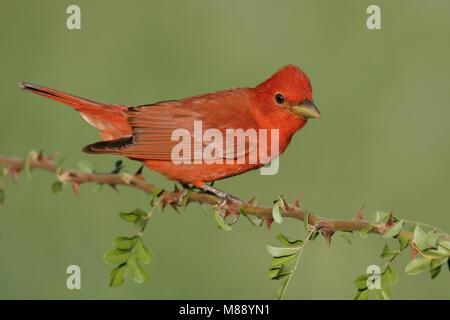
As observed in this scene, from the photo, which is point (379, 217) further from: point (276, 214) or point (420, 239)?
point (276, 214)

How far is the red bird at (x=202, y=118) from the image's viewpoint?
153 inches

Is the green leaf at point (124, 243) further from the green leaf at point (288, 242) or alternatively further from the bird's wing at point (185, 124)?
the bird's wing at point (185, 124)

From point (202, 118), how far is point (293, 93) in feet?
2.00

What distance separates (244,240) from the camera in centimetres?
580

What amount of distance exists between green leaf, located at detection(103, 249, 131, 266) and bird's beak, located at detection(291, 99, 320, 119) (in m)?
1.79

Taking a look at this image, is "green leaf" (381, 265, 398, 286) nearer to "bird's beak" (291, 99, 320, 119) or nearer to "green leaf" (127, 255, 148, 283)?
"green leaf" (127, 255, 148, 283)

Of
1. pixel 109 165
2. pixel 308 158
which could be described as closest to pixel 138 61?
pixel 109 165

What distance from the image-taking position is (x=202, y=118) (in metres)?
4.10

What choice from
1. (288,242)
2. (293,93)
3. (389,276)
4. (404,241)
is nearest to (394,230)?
(404,241)

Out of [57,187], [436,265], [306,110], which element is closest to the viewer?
[436,265]

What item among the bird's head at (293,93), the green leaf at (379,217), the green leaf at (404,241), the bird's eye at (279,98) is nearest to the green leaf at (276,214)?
the green leaf at (379,217)

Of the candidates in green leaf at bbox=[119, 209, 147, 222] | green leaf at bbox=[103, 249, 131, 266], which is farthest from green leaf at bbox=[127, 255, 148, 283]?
green leaf at bbox=[119, 209, 147, 222]

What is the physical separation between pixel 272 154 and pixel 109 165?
92.3 inches

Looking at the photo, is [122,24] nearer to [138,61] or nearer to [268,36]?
[138,61]
